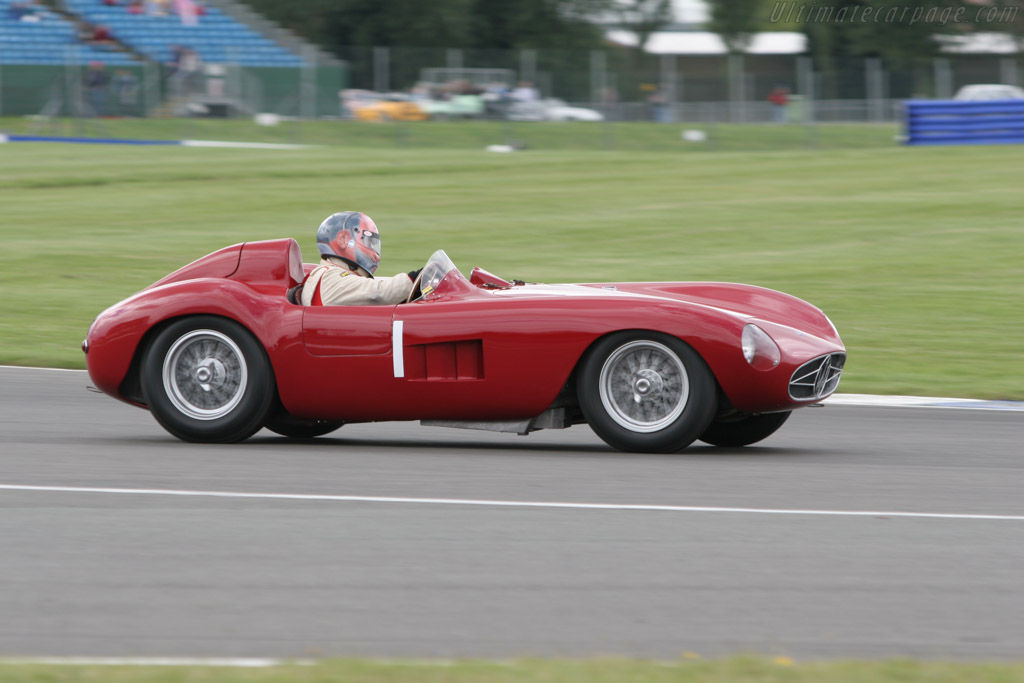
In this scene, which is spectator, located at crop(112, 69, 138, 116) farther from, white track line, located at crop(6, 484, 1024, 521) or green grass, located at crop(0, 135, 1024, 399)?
white track line, located at crop(6, 484, 1024, 521)

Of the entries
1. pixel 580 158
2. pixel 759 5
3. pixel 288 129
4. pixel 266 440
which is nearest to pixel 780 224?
pixel 580 158

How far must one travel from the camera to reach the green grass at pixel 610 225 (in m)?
12.6

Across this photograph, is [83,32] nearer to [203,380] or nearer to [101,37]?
[101,37]

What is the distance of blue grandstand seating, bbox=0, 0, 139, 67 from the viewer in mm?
38969

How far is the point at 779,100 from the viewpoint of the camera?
36.1 metres

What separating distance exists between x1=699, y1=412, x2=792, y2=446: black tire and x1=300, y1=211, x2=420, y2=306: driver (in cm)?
181

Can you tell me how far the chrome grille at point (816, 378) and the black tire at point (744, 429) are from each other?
54 cm

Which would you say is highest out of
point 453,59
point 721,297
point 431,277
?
point 453,59

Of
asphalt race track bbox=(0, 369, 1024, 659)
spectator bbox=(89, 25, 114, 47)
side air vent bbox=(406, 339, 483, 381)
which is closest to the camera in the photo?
asphalt race track bbox=(0, 369, 1024, 659)

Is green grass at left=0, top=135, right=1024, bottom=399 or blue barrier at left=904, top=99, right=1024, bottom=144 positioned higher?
blue barrier at left=904, top=99, right=1024, bottom=144

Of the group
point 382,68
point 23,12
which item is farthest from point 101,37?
point 382,68

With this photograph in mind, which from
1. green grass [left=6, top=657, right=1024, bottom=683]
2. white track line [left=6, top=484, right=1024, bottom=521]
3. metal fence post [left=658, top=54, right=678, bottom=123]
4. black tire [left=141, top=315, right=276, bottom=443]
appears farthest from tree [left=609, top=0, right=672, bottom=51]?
green grass [left=6, top=657, right=1024, bottom=683]

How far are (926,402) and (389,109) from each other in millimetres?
27823

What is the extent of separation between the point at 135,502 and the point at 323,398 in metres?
1.65
